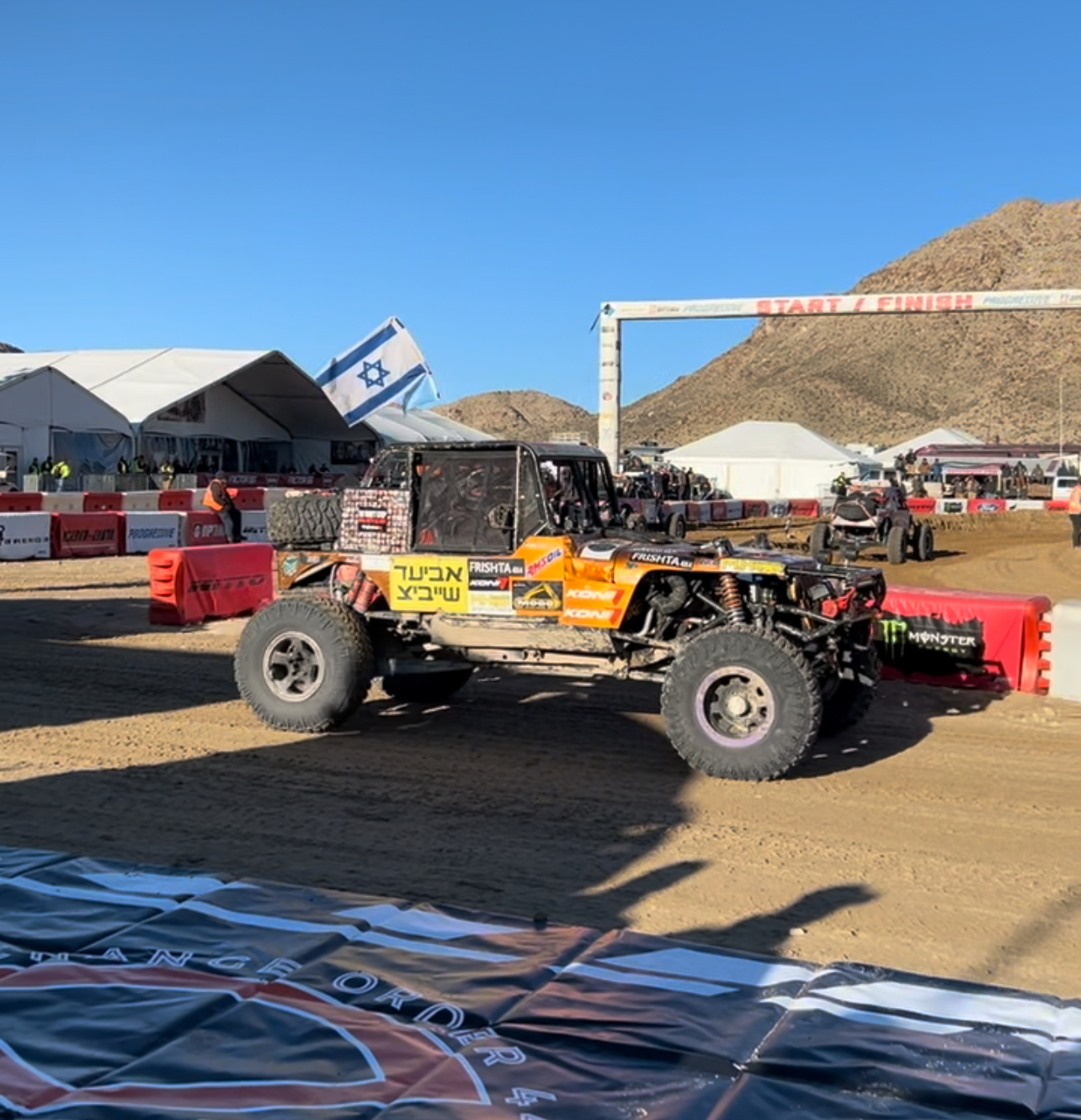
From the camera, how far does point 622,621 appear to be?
25.0ft

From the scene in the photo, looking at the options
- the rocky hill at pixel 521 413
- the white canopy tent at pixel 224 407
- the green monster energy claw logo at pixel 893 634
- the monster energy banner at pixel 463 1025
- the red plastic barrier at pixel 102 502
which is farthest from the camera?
the rocky hill at pixel 521 413

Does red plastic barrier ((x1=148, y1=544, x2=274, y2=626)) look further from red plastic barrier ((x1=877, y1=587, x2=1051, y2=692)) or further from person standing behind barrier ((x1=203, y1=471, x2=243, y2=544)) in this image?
red plastic barrier ((x1=877, y1=587, x2=1051, y2=692))

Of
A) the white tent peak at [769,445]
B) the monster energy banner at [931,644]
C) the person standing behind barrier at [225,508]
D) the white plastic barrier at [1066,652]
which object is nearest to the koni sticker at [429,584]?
the monster energy banner at [931,644]

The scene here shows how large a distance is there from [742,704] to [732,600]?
26.6 inches

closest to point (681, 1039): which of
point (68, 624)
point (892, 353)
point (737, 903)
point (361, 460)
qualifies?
point (737, 903)

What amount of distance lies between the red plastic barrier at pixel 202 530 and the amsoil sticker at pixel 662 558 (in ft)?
55.5

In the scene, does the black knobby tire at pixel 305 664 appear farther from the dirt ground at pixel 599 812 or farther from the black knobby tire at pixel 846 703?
the black knobby tire at pixel 846 703

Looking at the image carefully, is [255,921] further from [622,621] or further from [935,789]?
[935,789]

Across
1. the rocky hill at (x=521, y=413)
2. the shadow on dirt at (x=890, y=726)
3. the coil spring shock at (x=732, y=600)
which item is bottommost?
the shadow on dirt at (x=890, y=726)

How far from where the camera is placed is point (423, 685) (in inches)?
372

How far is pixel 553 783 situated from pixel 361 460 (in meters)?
40.1

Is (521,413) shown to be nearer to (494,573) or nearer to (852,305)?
(852,305)

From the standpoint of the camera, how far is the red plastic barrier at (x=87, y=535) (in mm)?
21672

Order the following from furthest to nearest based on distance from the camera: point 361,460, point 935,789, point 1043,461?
point 1043,461
point 361,460
point 935,789
